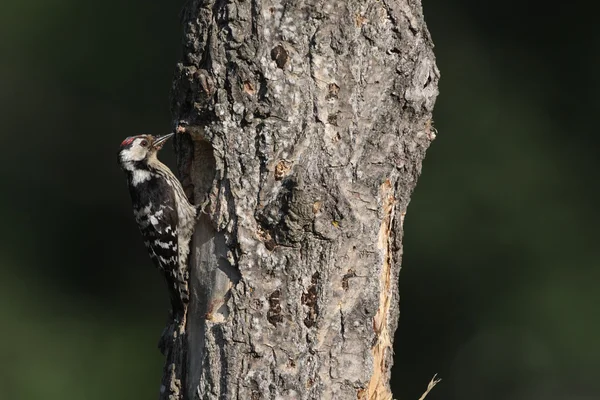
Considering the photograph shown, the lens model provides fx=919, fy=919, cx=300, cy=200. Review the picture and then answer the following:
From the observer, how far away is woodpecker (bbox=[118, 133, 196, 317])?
3.70 m

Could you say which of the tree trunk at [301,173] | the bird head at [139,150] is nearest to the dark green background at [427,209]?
the bird head at [139,150]

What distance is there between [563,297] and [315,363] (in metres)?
6.36

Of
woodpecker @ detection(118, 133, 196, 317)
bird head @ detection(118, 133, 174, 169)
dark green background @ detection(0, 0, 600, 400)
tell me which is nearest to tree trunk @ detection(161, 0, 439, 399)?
woodpecker @ detection(118, 133, 196, 317)

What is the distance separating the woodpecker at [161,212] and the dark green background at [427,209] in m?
4.51

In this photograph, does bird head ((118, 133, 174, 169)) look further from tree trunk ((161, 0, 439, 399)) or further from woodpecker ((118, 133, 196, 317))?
tree trunk ((161, 0, 439, 399))

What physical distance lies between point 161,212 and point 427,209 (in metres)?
4.99

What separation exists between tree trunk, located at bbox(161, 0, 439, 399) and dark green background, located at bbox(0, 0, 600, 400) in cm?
537

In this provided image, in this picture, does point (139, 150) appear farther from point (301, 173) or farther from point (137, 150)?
point (301, 173)

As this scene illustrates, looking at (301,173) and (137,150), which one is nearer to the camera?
(301,173)

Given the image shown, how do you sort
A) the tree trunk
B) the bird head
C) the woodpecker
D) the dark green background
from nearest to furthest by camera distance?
the tree trunk → the woodpecker → the bird head → the dark green background

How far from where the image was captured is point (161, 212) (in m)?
4.09

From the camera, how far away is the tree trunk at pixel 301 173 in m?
3.22

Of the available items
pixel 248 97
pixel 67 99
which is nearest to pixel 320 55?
pixel 248 97

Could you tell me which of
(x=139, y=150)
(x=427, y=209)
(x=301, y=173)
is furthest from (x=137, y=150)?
(x=427, y=209)
